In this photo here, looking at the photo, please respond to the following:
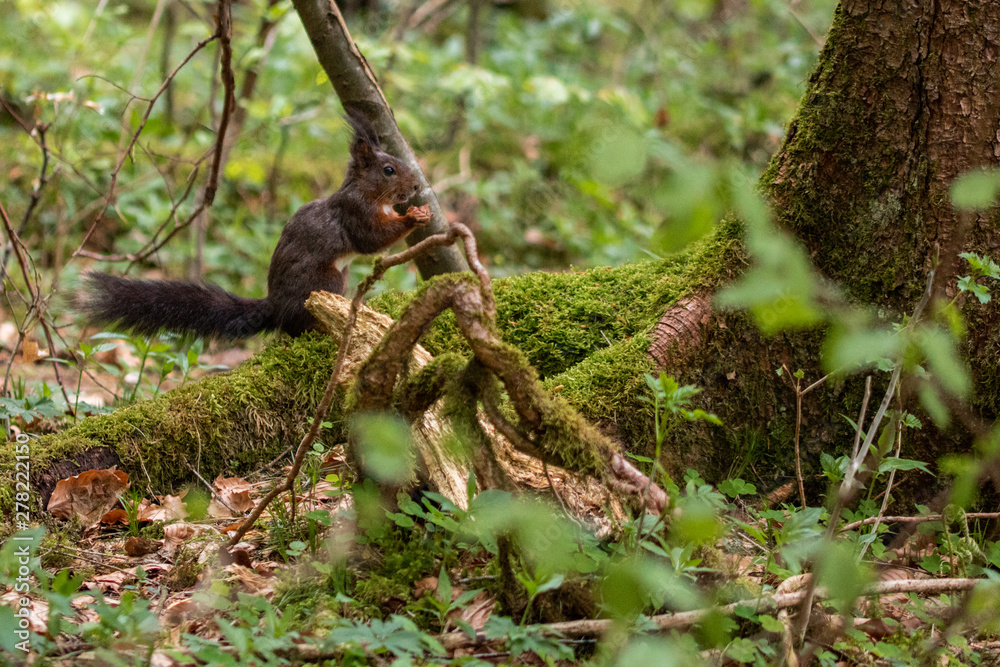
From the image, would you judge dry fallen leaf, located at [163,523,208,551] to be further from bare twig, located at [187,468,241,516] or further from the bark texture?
the bark texture

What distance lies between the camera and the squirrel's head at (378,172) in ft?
12.1

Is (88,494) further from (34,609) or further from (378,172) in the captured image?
(378,172)

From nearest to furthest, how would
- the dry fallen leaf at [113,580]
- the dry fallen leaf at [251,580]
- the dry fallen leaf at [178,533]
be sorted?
the dry fallen leaf at [251,580], the dry fallen leaf at [113,580], the dry fallen leaf at [178,533]

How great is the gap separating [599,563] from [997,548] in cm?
131

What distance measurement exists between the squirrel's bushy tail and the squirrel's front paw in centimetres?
78

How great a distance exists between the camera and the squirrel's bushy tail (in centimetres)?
323

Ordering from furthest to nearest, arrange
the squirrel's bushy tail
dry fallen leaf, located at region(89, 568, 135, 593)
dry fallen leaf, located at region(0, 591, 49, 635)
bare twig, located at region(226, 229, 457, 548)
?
the squirrel's bushy tail, dry fallen leaf, located at region(89, 568, 135, 593), dry fallen leaf, located at region(0, 591, 49, 635), bare twig, located at region(226, 229, 457, 548)

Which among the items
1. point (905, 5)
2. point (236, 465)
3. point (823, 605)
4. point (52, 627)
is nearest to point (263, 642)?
point (52, 627)

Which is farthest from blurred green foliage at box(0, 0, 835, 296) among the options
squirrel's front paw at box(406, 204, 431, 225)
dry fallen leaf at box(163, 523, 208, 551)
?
dry fallen leaf at box(163, 523, 208, 551)

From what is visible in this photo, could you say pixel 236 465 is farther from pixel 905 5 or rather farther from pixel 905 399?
pixel 905 5

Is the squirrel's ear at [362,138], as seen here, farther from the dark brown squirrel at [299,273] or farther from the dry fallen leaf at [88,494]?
the dry fallen leaf at [88,494]

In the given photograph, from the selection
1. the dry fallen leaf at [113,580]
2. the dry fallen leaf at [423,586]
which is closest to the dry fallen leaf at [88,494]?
the dry fallen leaf at [113,580]

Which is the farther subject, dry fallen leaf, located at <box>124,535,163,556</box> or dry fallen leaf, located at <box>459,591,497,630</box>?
dry fallen leaf, located at <box>124,535,163,556</box>

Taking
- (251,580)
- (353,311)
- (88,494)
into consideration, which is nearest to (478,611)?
(251,580)
